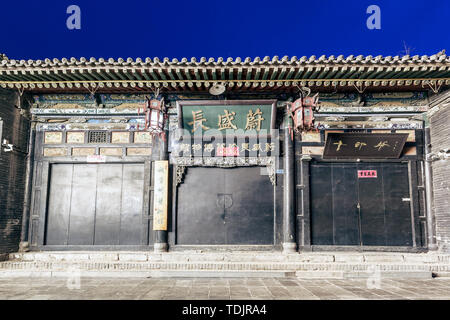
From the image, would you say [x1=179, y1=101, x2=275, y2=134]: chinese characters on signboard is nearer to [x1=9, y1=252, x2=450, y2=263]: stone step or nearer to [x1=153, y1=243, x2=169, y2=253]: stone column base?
[x1=153, y1=243, x2=169, y2=253]: stone column base

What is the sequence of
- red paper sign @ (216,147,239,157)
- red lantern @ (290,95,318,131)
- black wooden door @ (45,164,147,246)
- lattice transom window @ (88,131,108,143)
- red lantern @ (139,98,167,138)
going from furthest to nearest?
lattice transom window @ (88,131,108,143), red paper sign @ (216,147,239,157), black wooden door @ (45,164,147,246), red lantern @ (139,98,167,138), red lantern @ (290,95,318,131)

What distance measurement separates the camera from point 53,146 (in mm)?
7477

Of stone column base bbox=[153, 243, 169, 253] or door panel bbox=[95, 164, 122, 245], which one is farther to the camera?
door panel bbox=[95, 164, 122, 245]

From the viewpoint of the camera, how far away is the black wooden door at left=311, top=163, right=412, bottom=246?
7.12 meters

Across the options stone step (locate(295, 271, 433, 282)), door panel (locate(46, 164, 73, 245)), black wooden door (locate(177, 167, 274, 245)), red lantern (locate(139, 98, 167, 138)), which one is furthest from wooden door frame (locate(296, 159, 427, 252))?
door panel (locate(46, 164, 73, 245))

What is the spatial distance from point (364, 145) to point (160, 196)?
537 centimetres

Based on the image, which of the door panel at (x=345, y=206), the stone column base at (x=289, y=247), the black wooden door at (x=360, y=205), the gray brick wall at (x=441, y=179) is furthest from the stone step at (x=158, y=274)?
the gray brick wall at (x=441, y=179)

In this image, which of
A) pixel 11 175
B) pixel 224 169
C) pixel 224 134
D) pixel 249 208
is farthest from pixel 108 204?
pixel 249 208

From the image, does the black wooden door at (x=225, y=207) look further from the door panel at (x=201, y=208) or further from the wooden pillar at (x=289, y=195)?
the wooden pillar at (x=289, y=195)

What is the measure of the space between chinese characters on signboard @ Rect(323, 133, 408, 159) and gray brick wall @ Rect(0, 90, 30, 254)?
7880 mm

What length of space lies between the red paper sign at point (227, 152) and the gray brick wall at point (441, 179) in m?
5.01

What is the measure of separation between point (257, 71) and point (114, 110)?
3.92 metres
